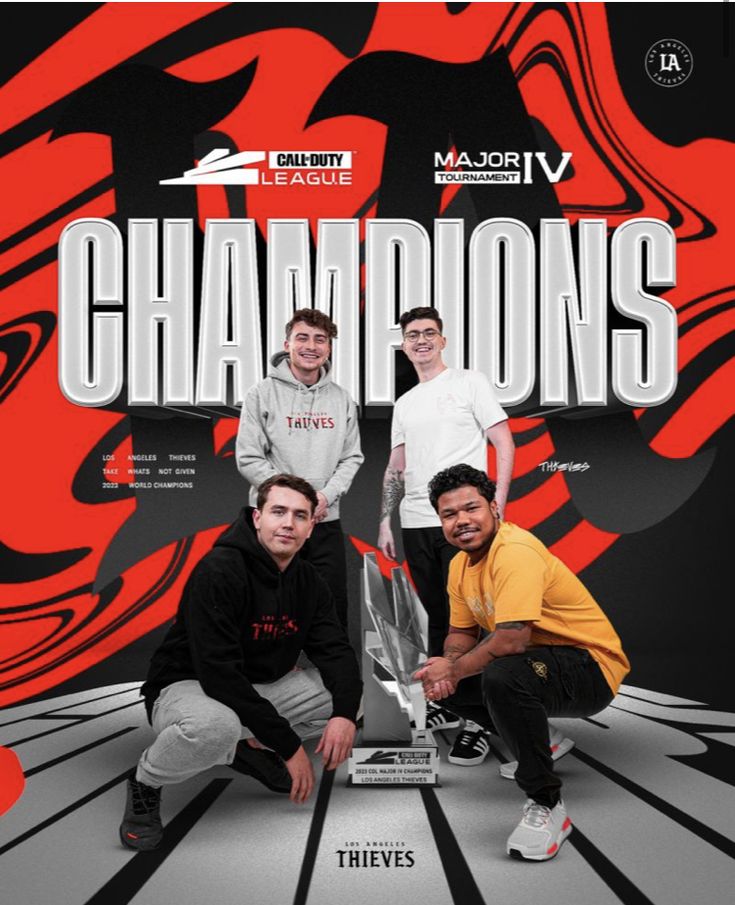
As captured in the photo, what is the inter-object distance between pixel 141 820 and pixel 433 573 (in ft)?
4.85

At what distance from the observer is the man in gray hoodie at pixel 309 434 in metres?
3.05

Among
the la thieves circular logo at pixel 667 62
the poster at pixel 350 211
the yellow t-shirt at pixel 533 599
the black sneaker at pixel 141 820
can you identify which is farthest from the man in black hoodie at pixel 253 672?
the la thieves circular logo at pixel 667 62

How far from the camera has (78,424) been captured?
4.02 m

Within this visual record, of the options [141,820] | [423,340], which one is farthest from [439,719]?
[423,340]

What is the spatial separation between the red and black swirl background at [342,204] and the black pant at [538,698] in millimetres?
1875

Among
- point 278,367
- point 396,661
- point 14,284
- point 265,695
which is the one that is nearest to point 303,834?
point 265,695

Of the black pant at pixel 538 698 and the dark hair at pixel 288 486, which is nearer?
the black pant at pixel 538 698

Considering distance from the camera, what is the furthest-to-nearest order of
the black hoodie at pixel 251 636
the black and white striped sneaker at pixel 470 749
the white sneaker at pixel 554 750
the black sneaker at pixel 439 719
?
1. the black sneaker at pixel 439 719
2. the black and white striped sneaker at pixel 470 749
3. the white sneaker at pixel 554 750
4. the black hoodie at pixel 251 636

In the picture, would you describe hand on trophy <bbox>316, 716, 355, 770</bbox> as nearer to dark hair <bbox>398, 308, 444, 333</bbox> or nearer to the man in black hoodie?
the man in black hoodie

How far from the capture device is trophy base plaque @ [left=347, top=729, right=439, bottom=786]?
2.39 metres

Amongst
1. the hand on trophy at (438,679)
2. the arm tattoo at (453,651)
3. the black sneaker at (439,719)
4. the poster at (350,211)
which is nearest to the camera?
the hand on trophy at (438,679)

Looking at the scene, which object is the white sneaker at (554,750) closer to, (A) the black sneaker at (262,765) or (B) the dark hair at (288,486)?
(A) the black sneaker at (262,765)

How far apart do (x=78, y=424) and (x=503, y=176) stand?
2434mm

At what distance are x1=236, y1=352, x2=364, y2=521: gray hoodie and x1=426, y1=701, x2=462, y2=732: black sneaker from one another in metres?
0.79
